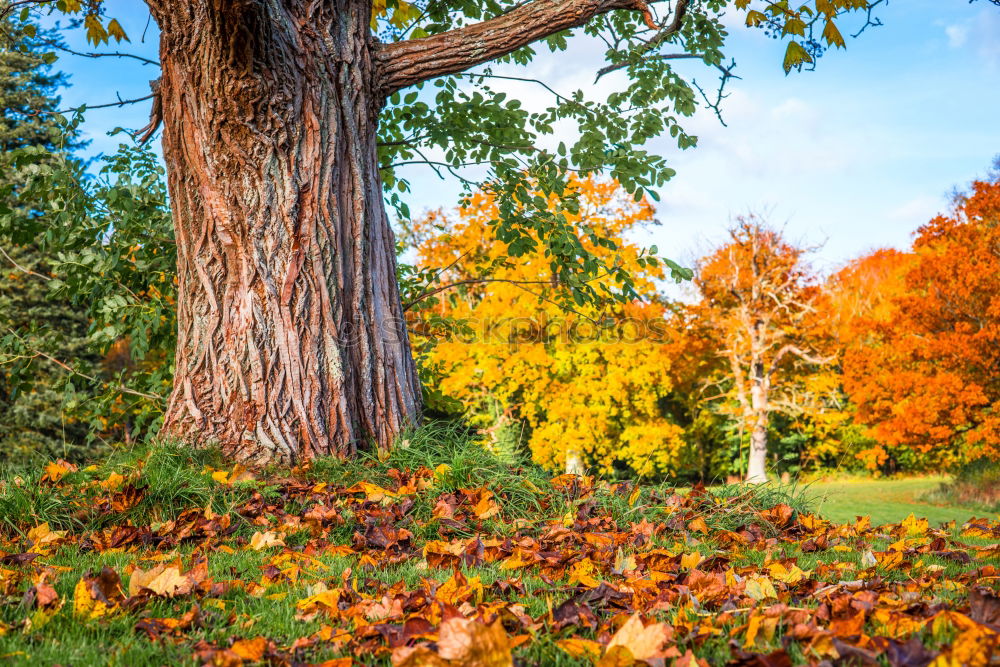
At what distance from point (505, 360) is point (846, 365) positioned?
9.34 m

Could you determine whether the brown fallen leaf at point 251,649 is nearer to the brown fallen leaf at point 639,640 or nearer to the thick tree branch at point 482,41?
the brown fallen leaf at point 639,640

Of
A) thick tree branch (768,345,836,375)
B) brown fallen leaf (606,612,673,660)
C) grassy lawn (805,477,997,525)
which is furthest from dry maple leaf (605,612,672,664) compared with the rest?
thick tree branch (768,345,836,375)

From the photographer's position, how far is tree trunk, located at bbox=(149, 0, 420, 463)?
4660mm

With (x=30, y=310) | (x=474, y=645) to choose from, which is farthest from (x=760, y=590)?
(x=30, y=310)

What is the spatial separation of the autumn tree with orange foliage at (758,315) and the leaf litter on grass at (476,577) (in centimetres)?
2011

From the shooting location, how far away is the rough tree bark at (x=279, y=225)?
4.66m

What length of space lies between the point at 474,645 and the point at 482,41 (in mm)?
4631

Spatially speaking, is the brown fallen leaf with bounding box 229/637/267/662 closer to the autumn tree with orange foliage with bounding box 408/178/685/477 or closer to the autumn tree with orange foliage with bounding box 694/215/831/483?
the autumn tree with orange foliage with bounding box 408/178/685/477

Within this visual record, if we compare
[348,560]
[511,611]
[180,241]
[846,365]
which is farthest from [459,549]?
[846,365]

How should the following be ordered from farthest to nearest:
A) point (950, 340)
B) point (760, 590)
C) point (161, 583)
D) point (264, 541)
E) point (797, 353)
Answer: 1. point (797, 353)
2. point (950, 340)
3. point (264, 541)
4. point (161, 583)
5. point (760, 590)

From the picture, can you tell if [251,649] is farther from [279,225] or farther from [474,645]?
[279,225]

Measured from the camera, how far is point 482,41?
17.1 feet

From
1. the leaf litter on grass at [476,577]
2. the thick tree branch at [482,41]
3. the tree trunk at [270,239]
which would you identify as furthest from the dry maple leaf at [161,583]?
the thick tree branch at [482,41]

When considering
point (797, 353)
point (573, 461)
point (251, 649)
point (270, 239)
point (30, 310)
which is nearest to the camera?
point (251, 649)
